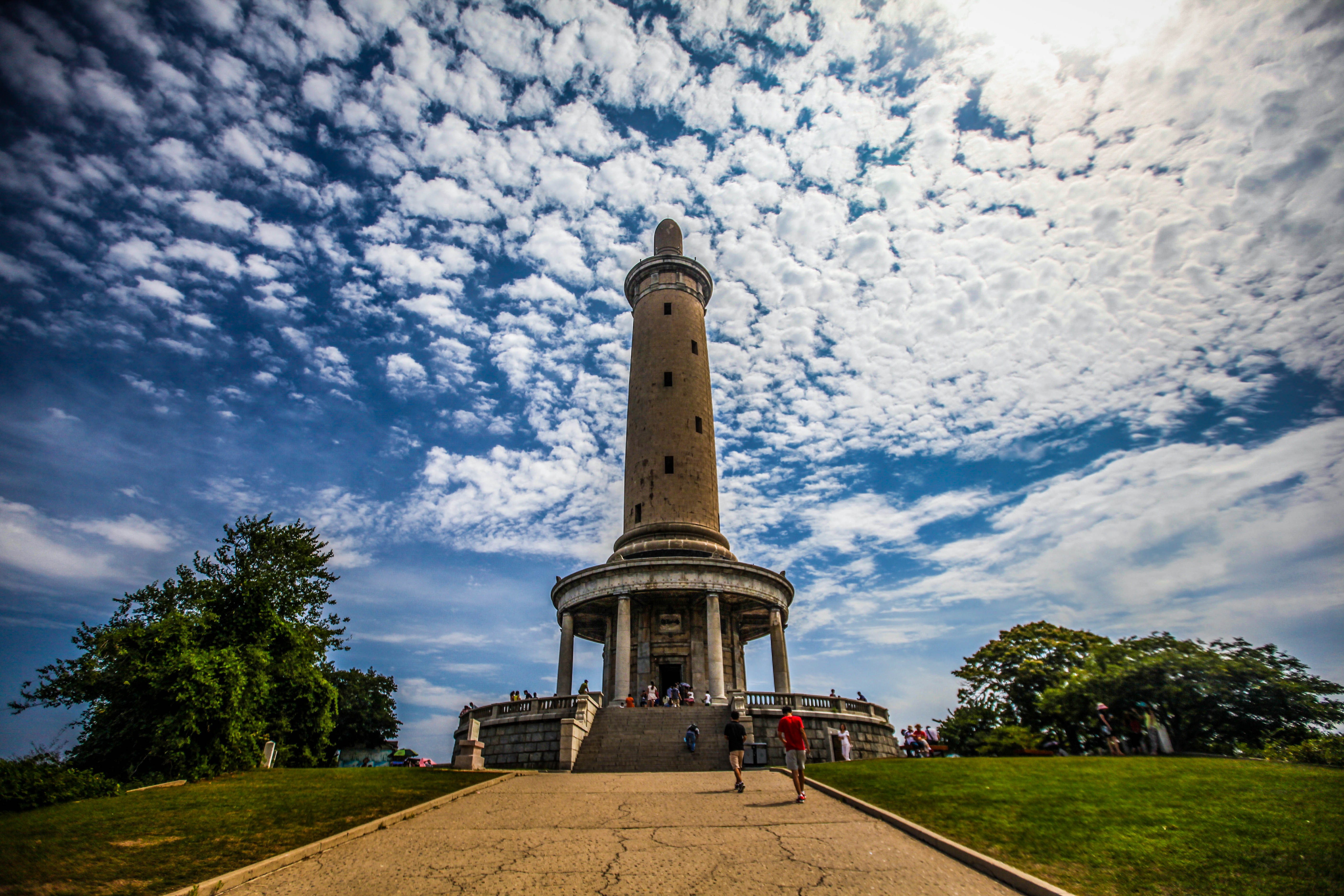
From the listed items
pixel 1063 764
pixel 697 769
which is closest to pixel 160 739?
pixel 697 769

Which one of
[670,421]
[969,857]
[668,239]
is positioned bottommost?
[969,857]

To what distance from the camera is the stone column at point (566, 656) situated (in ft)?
102

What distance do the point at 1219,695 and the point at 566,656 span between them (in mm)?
26594

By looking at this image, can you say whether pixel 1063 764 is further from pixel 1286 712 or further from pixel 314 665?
pixel 314 665

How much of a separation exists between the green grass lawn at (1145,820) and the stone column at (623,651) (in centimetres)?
1430

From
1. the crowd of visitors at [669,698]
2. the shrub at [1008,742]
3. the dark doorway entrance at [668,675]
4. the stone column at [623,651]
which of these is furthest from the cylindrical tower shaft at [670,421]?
the shrub at [1008,742]

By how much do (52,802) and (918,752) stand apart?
1172 inches

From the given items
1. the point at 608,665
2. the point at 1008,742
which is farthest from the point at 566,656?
the point at 1008,742

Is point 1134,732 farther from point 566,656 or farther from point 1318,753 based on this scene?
point 566,656

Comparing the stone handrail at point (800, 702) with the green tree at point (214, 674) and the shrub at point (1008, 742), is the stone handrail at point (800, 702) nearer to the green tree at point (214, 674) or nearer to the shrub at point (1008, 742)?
the shrub at point (1008, 742)

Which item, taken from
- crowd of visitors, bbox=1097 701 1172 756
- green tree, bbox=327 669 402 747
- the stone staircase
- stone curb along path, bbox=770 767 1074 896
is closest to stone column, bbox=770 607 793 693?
the stone staircase

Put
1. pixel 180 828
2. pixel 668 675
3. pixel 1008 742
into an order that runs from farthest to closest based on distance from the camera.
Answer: pixel 668 675
pixel 1008 742
pixel 180 828

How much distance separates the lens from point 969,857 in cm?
860

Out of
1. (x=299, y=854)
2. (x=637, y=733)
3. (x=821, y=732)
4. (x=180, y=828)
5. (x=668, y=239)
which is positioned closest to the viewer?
(x=299, y=854)
